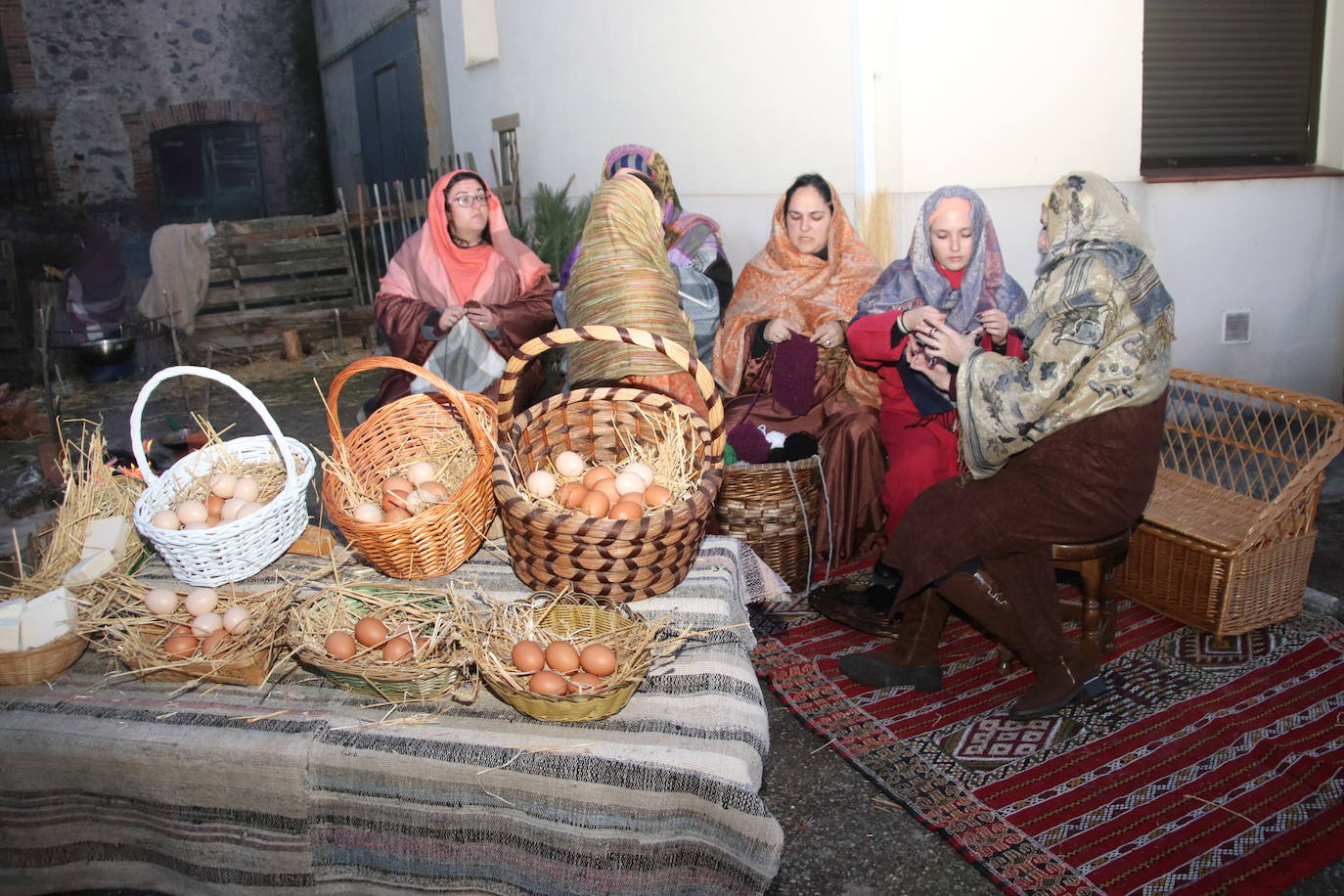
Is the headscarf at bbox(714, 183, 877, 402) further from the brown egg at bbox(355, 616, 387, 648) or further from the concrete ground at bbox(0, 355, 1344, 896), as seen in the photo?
the brown egg at bbox(355, 616, 387, 648)

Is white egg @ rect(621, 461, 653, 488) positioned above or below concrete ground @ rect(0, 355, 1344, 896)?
above

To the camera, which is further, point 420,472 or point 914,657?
point 914,657

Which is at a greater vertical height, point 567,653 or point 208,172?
point 208,172

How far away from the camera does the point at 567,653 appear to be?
6.72ft

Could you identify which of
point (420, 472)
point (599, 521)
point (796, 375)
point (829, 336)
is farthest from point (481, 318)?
point (599, 521)

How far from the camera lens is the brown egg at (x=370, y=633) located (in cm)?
219

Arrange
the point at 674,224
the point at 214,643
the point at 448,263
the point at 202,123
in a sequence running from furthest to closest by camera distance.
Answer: the point at 202,123, the point at 674,224, the point at 448,263, the point at 214,643

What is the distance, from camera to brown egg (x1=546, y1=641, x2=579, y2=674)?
204 centimetres

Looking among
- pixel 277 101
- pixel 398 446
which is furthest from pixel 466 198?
pixel 277 101

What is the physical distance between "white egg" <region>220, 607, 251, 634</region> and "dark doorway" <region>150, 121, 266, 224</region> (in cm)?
1322

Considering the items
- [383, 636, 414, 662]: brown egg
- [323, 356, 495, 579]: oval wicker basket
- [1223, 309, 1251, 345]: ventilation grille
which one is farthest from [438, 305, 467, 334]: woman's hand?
[1223, 309, 1251, 345]: ventilation grille

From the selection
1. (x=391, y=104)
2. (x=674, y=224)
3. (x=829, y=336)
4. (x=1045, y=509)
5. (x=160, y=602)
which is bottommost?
(x=1045, y=509)

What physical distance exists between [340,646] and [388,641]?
10 cm

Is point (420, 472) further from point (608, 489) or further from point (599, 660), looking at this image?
point (599, 660)
